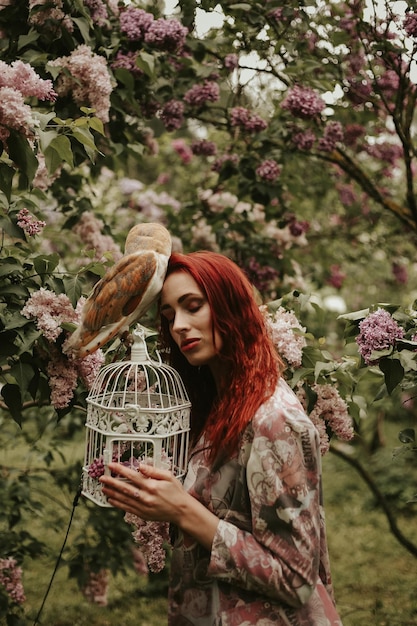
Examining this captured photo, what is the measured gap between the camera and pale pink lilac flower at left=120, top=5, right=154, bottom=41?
2.84m

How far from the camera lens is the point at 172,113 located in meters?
3.30

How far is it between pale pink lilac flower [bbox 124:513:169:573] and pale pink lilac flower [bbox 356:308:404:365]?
0.75 m

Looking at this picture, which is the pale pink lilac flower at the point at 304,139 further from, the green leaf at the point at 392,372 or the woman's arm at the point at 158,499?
the woman's arm at the point at 158,499

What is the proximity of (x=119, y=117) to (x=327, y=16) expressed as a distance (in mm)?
1256

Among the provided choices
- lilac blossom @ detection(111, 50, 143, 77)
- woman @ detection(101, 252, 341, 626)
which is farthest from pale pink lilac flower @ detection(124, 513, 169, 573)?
lilac blossom @ detection(111, 50, 143, 77)

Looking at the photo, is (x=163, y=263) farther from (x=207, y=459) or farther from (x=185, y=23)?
(x=185, y=23)

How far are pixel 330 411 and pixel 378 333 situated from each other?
358 mm

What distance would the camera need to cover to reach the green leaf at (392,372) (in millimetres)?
2012

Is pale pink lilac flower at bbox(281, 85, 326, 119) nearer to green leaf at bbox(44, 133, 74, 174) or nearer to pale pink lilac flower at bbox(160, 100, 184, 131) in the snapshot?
pale pink lilac flower at bbox(160, 100, 184, 131)

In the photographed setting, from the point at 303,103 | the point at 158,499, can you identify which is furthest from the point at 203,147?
the point at 158,499

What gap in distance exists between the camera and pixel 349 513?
22.1 feet

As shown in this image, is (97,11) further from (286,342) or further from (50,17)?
(286,342)

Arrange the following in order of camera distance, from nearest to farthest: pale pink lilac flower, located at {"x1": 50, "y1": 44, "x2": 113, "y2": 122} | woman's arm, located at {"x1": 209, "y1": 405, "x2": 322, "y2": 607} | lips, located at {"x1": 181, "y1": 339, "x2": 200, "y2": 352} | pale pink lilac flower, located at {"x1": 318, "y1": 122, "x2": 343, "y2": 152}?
woman's arm, located at {"x1": 209, "y1": 405, "x2": 322, "y2": 607}
lips, located at {"x1": 181, "y1": 339, "x2": 200, "y2": 352}
pale pink lilac flower, located at {"x1": 50, "y1": 44, "x2": 113, "y2": 122}
pale pink lilac flower, located at {"x1": 318, "y1": 122, "x2": 343, "y2": 152}

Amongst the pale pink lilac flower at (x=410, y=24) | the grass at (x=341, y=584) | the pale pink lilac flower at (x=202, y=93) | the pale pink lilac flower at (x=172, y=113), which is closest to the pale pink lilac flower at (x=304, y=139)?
the pale pink lilac flower at (x=202, y=93)
